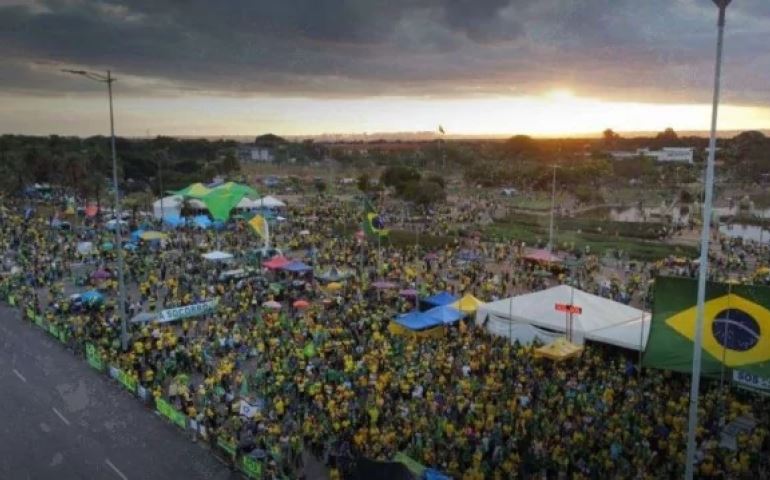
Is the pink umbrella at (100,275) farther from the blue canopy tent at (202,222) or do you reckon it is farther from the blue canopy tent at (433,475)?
the blue canopy tent at (433,475)

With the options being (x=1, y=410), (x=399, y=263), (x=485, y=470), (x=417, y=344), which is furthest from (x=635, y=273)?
(x=1, y=410)

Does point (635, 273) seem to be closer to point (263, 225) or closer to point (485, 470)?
point (263, 225)

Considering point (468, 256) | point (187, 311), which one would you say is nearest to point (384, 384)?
point (187, 311)

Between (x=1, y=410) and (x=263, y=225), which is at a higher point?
(x=263, y=225)

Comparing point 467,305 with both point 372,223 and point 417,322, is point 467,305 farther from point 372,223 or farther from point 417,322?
point 372,223

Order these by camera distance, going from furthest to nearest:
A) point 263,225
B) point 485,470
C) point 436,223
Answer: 1. point 436,223
2. point 263,225
3. point 485,470

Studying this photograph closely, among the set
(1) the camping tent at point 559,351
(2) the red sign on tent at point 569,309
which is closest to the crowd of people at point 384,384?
(1) the camping tent at point 559,351
